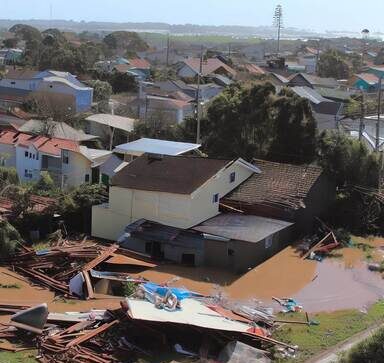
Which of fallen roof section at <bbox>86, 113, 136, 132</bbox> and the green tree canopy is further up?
the green tree canopy

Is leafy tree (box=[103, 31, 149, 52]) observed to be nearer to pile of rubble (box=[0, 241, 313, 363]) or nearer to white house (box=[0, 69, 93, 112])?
white house (box=[0, 69, 93, 112])

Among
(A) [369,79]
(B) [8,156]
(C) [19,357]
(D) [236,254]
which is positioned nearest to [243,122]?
(D) [236,254]

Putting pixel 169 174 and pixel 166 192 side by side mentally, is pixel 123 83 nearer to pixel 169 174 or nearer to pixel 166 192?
pixel 169 174

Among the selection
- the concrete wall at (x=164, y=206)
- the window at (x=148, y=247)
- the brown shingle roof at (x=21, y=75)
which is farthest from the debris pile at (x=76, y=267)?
the brown shingle roof at (x=21, y=75)

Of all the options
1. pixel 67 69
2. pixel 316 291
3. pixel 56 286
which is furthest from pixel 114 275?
pixel 67 69

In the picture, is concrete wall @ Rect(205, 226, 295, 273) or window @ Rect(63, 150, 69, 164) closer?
concrete wall @ Rect(205, 226, 295, 273)

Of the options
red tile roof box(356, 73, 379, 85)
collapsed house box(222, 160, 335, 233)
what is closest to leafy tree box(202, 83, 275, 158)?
collapsed house box(222, 160, 335, 233)
